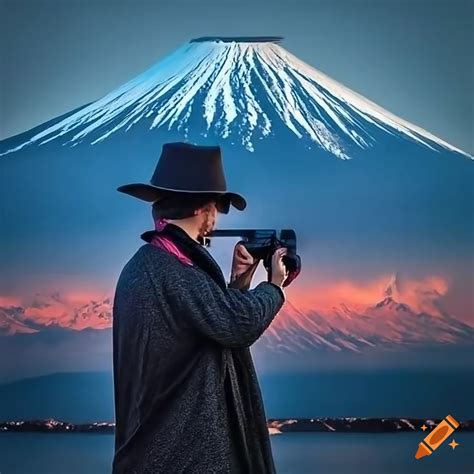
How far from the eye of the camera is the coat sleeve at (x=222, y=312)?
151cm

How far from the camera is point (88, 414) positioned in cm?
286

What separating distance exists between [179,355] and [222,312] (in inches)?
4.3

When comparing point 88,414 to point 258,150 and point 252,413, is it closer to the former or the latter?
point 258,150

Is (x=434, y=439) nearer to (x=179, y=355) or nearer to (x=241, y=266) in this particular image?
(x=241, y=266)

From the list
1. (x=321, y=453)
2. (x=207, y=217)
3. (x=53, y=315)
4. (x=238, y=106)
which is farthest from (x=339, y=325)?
(x=207, y=217)

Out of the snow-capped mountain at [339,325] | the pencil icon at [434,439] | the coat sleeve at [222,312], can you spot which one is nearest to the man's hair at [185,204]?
the coat sleeve at [222,312]

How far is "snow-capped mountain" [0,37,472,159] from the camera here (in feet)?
9.50

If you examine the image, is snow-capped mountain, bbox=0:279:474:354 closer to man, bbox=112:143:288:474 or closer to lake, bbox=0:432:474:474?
lake, bbox=0:432:474:474

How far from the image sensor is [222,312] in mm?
1514

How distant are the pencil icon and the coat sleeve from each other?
1514 millimetres

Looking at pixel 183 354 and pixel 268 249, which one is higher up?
pixel 268 249

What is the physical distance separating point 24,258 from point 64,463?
0.66 m

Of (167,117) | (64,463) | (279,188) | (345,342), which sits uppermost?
(167,117)

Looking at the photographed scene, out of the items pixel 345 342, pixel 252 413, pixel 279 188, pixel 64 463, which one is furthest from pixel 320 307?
pixel 252 413
